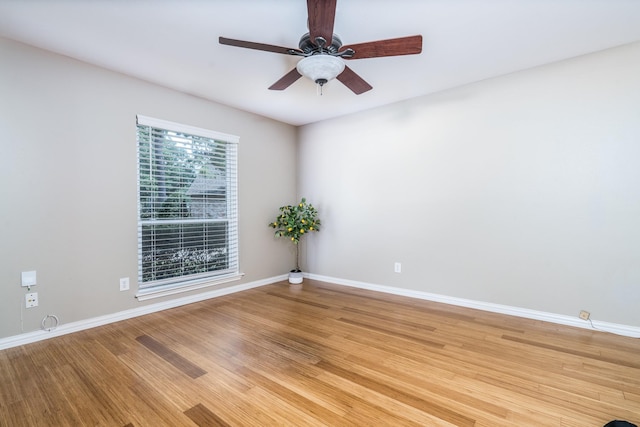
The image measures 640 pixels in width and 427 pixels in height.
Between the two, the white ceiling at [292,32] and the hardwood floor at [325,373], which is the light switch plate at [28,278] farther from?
the white ceiling at [292,32]

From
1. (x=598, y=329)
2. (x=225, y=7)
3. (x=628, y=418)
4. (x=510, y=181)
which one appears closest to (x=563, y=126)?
(x=510, y=181)

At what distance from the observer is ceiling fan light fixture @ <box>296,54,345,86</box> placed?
7.01 feet

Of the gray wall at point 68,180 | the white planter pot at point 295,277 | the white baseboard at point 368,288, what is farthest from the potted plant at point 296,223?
the gray wall at point 68,180

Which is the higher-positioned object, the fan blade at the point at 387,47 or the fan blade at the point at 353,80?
the fan blade at the point at 387,47

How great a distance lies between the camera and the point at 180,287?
353 centimetres

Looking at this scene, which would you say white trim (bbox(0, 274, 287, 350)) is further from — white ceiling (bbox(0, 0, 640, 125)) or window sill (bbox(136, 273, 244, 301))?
white ceiling (bbox(0, 0, 640, 125))

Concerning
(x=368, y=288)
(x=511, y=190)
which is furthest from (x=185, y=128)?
(x=511, y=190)

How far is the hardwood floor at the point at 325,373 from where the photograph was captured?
1.63 metres

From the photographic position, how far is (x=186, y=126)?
11.7 ft

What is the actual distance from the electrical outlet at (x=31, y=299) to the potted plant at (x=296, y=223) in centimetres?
271

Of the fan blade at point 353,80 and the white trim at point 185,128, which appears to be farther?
the white trim at point 185,128

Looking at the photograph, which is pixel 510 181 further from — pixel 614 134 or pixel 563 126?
pixel 614 134

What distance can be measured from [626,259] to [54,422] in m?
4.40

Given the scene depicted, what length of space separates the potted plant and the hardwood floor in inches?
61.2
